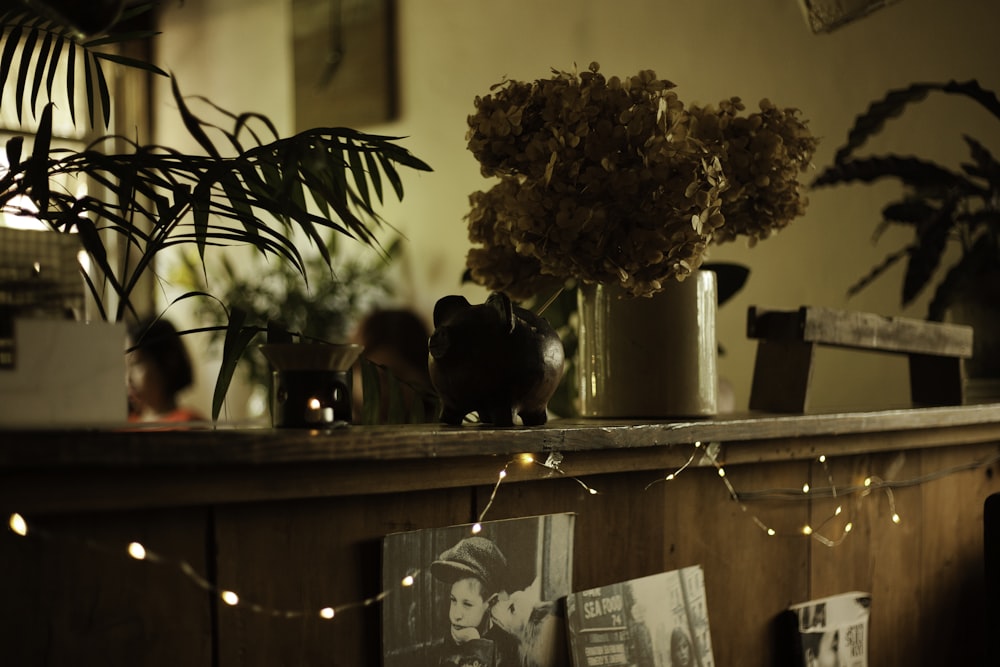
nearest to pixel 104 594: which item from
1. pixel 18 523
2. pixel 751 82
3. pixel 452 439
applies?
pixel 18 523

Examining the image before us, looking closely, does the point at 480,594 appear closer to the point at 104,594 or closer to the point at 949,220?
the point at 104,594

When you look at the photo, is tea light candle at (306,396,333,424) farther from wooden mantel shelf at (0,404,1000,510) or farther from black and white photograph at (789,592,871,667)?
black and white photograph at (789,592,871,667)

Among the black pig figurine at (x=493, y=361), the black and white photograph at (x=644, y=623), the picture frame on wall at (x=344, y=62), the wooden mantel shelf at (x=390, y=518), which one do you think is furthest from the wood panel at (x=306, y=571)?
the picture frame on wall at (x=344, y=62)

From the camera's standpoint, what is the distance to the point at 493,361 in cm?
98

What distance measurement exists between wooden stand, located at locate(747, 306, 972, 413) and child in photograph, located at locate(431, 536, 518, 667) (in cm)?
58

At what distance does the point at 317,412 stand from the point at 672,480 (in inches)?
20.1

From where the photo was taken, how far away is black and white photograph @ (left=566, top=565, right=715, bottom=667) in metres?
1.06

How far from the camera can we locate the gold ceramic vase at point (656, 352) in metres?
1.21

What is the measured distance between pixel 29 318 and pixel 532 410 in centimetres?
49

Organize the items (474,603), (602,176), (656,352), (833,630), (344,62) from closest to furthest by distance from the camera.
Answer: (474,603)
(602,176)
(656,352)
(833,630)
(344,62)

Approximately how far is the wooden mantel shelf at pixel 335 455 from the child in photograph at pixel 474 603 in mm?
72

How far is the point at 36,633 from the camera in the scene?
28.4 inches

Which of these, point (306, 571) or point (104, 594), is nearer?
point (104, 594)

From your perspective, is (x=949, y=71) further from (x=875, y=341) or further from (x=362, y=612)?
(x=362, y=612)
